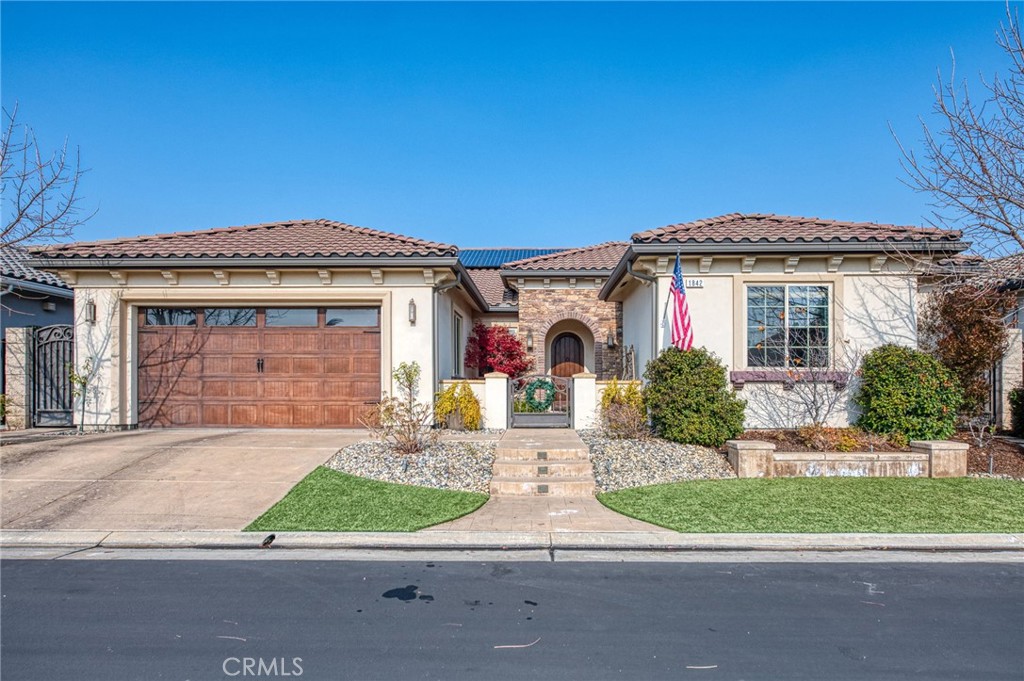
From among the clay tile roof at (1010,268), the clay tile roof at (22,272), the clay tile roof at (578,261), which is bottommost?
the clay tile roof at (1010,268)

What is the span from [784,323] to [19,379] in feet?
49.9

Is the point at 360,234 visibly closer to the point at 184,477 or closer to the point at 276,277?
the point at 276,277

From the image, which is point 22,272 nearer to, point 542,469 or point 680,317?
point 542,469

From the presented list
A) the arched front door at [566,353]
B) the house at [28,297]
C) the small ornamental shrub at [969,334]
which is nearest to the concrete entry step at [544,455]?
the small ornamental shrub at [969,334]

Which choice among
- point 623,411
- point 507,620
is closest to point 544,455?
point 623,411

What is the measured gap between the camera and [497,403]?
11.2 meters

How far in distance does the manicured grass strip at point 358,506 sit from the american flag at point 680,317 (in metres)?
4.44

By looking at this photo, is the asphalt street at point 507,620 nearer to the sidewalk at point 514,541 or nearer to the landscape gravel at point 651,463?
the sidewalk at point 514,541

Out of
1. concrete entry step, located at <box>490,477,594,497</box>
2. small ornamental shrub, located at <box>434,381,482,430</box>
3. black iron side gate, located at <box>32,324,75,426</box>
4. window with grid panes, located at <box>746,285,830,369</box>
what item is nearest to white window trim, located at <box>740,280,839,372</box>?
window with grid panes, located at <box>746,285,830,369</box>

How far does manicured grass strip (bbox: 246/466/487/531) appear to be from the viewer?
21.1 feet

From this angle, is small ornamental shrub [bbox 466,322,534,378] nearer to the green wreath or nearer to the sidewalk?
the green wreath

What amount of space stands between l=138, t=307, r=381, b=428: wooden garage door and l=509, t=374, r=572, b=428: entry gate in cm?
299

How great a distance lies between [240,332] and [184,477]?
416 centimetres

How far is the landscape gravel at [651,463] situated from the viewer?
827cm
